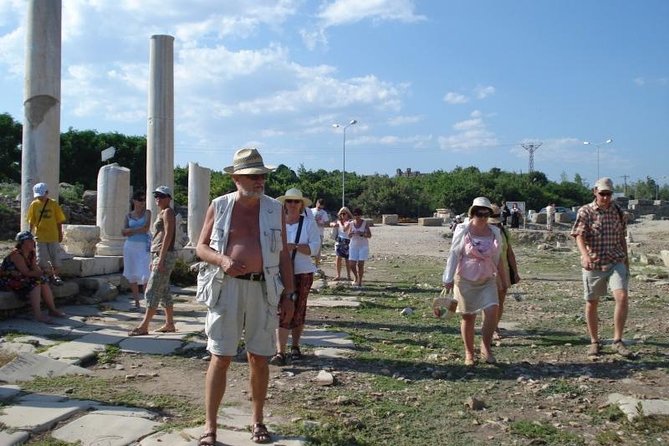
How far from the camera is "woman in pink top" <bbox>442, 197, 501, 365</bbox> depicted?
6395mm

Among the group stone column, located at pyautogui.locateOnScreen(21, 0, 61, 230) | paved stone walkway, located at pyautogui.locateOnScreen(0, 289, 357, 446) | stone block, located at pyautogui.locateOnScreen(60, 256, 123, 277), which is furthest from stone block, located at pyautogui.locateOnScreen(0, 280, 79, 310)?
stone column, located at pyautogui.locateOnScreen(21, 0, 61, 230)

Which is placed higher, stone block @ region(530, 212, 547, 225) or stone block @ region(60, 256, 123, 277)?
stone block @ region(530, 212, 547, 225)

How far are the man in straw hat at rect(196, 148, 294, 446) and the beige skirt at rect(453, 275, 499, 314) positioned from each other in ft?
8.59

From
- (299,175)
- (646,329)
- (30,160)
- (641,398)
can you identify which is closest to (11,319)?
(30,160)

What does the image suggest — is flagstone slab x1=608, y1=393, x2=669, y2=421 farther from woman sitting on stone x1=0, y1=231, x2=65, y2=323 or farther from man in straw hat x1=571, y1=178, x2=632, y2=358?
woman sitting on stone x1=0, y1=231, x2=65, y2=323

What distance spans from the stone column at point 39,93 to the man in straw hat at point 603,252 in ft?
23.7

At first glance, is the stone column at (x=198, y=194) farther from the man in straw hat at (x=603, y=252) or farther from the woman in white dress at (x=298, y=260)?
the man in straw hat at (x=603, y=252)

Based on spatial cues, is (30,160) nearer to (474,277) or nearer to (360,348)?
(360,348)

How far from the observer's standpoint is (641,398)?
211 inches

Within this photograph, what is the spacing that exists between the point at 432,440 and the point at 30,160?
754cm

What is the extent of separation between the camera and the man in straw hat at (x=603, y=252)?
22.1ft

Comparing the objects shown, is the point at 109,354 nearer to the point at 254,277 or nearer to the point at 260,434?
the point at 260,434

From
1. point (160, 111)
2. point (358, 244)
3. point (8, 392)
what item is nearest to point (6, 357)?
point (8, 392)

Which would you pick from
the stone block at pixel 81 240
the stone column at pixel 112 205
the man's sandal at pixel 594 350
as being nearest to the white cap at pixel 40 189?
the stone block at pixel 81 240
